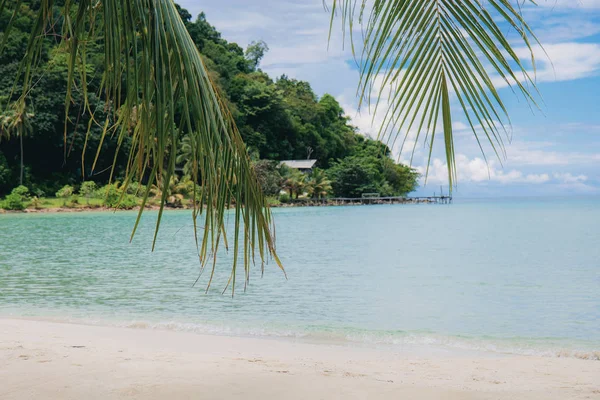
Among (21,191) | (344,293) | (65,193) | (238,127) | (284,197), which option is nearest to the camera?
(344,293)

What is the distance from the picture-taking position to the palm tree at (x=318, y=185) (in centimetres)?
5459

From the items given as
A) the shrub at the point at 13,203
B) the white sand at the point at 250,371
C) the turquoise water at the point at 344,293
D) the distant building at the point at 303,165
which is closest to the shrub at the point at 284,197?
the distant building at the point at 303,165

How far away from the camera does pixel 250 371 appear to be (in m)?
3.88

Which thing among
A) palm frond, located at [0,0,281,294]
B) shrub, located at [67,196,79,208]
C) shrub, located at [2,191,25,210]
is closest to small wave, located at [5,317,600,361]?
palm frond, located at [0,0,281,294]

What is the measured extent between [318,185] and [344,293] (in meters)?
45.1

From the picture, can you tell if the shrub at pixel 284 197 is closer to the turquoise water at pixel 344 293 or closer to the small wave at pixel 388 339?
the turquoise water at pixel 344 293

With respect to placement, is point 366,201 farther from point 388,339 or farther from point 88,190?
point 388,339

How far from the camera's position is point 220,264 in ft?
46.8

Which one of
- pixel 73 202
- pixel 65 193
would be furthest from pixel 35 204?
pixel 65 193

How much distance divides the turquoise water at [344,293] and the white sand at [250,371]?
107 centimetres

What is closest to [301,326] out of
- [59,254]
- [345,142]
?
[59,254]

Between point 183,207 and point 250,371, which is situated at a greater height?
point 183,207

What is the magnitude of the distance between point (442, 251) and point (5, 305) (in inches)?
500

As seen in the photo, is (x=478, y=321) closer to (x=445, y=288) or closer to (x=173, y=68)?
(x=445, y=288)
